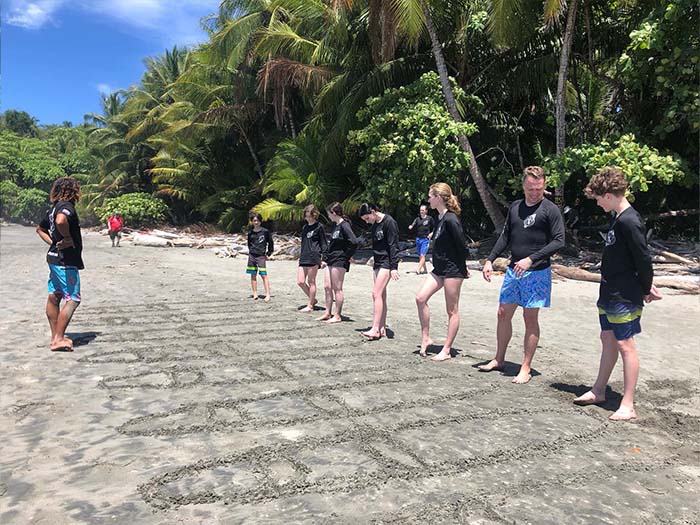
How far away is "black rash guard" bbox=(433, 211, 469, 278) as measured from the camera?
5.46 meters

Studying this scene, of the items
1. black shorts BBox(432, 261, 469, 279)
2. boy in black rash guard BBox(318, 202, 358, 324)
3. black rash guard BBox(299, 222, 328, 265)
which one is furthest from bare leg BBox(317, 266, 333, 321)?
black shorts BBox(432, 261, 469, 279)

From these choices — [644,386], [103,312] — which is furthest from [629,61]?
[103,312]

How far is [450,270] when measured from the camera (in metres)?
5.48

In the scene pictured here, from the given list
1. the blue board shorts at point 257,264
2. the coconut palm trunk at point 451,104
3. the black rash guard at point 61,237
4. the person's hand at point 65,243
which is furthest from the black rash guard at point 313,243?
the coconut palm trunk at point 451,104

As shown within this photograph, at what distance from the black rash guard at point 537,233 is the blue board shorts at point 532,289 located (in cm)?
7

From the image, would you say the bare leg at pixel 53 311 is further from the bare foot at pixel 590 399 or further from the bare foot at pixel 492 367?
the bare foot at pixel 590 399

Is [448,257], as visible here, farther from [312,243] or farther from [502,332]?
[312,243]

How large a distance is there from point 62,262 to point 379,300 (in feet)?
11.5

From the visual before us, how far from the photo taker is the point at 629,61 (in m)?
13.5

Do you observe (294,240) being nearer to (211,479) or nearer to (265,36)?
(265,36)

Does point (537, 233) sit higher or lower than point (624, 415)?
higher

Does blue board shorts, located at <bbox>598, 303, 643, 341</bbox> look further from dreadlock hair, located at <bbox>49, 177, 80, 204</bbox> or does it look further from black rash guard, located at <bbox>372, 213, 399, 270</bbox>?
dreadlock hair, located at <bbox>49, 177, 80, 204</bbox>

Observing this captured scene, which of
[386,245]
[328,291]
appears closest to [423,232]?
[328,291]

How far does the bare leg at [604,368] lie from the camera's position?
425 cm
